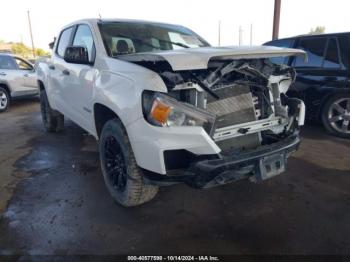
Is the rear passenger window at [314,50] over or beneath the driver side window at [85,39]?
beneath

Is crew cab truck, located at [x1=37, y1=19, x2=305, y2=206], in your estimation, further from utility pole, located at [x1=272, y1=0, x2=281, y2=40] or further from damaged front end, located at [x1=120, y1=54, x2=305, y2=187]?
utility pole, located at [x1=272, y1=0, x2=281, y2=40]

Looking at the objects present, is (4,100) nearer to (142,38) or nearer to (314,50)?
(142,38)

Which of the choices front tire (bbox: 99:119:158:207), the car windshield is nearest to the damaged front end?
front tire (bbox: 99:119:158:207)

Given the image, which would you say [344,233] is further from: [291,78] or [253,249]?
[291,78]

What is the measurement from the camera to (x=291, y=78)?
→ 339 centimetres

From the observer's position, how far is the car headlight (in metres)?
2.42

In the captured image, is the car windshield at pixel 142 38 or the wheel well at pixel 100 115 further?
the car windshield at pixel 142 38

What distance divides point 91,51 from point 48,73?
2.05 meters

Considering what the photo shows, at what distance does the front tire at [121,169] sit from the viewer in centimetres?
287

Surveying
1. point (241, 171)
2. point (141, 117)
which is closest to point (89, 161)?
point (141, 117)

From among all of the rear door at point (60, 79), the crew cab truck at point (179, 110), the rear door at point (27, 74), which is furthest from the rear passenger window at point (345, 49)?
the rear door at point (27, 74)

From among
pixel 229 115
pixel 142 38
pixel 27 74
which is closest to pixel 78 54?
pixel 142 38

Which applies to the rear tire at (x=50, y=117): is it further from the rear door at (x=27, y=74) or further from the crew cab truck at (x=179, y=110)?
the rear door at (x=27, y=74)

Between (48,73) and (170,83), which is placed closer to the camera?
(170,83)
